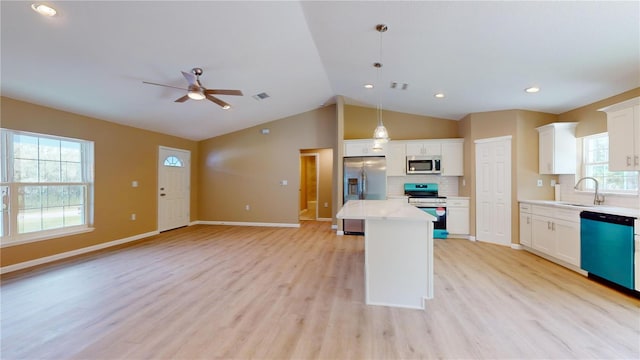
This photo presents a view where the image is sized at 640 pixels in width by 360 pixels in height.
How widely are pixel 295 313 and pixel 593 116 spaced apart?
4.92 m

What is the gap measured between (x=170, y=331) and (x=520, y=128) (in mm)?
5607

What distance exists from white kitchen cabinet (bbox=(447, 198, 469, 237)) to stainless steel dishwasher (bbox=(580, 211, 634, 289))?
189cm

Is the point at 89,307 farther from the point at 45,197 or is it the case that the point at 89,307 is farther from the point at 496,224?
the point at 496,224

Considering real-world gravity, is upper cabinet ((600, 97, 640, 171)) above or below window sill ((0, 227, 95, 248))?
above

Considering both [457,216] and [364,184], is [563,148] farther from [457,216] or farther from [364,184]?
[364,184]

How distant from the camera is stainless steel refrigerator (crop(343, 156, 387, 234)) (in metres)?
5.41

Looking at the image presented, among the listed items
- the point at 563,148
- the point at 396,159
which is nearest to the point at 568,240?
the point at 563,148

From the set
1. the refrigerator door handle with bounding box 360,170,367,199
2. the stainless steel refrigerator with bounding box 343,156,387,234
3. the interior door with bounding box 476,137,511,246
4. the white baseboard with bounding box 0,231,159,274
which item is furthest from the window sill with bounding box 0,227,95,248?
the interior door with bounding box 476,137,511,246

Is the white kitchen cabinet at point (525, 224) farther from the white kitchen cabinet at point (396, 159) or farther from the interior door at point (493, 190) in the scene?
the white kitchen cabinet at point (396, 159)

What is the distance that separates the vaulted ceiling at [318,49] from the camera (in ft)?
7.40

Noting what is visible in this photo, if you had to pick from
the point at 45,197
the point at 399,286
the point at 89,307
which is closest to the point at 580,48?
the point at 399,286

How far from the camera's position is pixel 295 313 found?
2.31 metres

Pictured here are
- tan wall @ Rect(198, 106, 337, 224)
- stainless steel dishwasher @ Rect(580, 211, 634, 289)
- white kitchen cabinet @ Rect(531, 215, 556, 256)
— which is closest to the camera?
stainless steel dishwasher @ Rect(580, 211, 634, 289)

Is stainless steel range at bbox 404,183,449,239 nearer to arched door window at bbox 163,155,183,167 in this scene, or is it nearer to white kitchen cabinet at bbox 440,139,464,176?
white kitchen cabinet at bbox 440,139,464,176
